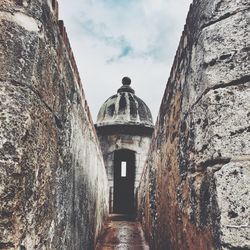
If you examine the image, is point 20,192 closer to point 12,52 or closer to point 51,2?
point 12,52

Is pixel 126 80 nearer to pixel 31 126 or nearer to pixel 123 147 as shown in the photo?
pixel 123 147

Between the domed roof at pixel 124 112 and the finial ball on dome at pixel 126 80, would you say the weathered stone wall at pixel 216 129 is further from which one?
the finial ball on dome at pixel 126 80

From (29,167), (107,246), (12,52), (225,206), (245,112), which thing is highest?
(12,52)

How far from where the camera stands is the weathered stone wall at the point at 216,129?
1143 mm

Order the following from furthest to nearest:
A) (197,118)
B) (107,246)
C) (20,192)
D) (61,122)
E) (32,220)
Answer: (107,246) < (61,122) < (197,118) < (32,220) < (20,192)

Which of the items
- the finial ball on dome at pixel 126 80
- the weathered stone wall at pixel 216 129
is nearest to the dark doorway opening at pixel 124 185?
the finial ball on dome at pixel 126 80

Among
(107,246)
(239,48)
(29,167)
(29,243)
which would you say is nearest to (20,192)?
(29,167)

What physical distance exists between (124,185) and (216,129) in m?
10.1

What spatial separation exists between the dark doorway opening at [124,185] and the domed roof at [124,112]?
4.10ft

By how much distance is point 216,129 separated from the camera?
126cm

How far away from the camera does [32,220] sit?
1148mm

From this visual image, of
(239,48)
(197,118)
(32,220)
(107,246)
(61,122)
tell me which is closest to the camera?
(32,220)

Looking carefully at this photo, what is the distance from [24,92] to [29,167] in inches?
11.5

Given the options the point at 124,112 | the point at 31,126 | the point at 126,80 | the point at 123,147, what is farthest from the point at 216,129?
the point at 126,80
